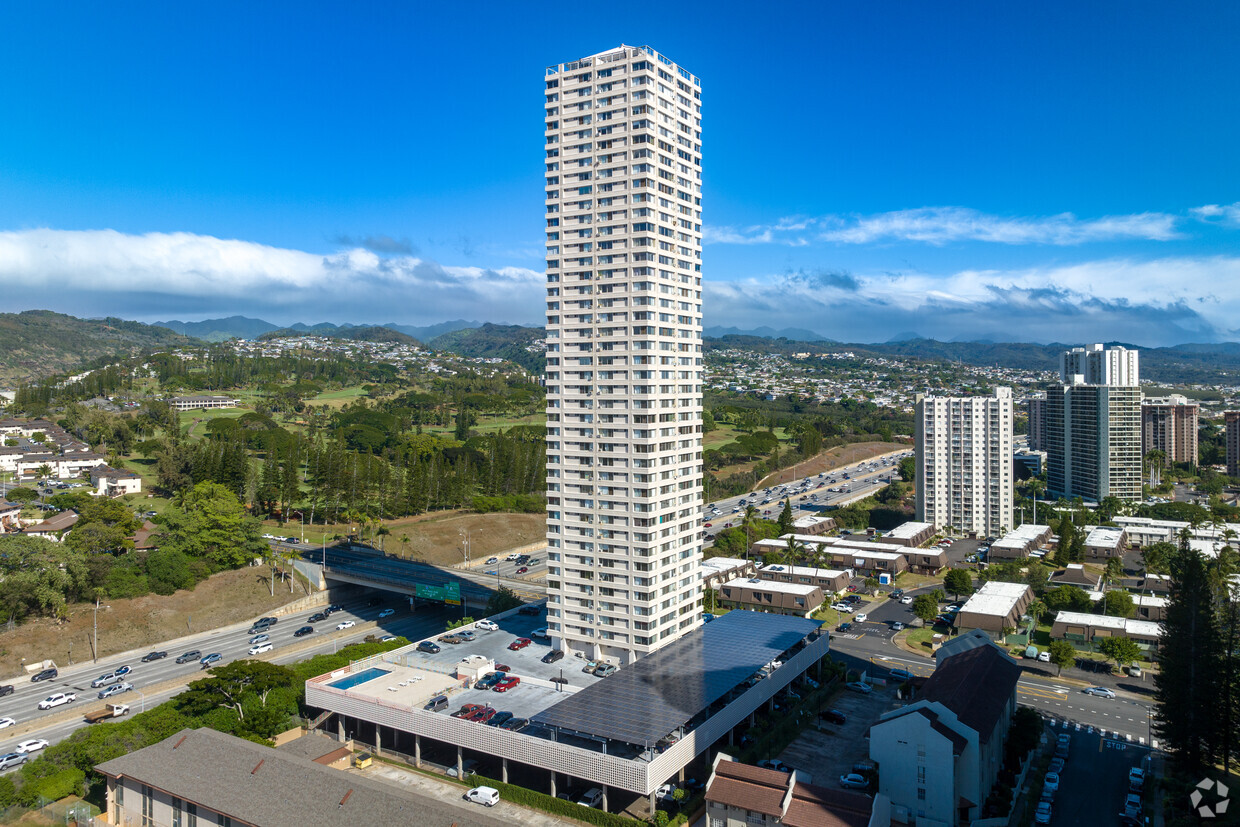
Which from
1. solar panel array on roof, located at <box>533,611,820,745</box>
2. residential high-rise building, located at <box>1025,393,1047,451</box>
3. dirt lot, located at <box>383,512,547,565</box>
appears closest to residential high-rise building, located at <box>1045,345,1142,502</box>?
residential high-rise building, located at <box>1025,393,1047,451</box>

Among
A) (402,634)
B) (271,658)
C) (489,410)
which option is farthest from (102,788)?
(489,410)

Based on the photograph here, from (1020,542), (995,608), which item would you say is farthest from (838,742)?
(1020,542)

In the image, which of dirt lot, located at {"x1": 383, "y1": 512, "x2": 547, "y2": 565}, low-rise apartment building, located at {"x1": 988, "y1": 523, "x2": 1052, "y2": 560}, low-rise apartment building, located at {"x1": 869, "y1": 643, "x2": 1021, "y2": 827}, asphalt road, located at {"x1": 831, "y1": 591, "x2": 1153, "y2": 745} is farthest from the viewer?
dirt lot, located at {"x1": 383, "y1": 512, "x2": 547, "y2": 565}

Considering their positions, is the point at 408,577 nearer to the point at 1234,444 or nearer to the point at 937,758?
the point at 937,758

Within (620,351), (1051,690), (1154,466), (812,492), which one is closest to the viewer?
(620,351)

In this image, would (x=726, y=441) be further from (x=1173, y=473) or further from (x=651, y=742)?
(x=651, y=742)

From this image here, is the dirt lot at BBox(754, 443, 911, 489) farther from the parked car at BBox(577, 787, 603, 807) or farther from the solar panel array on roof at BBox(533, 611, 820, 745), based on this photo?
the parked car at BBox(577, 787, 603, 807)
